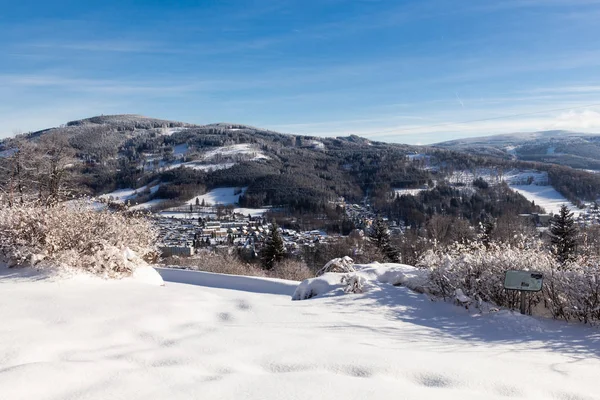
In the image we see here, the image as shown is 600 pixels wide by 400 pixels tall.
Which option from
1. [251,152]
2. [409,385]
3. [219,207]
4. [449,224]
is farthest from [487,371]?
[251,152]

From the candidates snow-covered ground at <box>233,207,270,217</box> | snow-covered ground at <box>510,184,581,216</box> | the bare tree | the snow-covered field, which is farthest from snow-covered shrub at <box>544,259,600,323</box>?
the snow-covered field

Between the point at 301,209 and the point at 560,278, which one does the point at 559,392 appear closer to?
the point at 560,278

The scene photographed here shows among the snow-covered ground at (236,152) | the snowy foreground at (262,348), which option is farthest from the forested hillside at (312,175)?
the snowy foreground at (262,348)

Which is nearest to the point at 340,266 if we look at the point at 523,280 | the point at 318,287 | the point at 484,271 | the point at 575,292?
the point at 318,287

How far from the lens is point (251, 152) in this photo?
138750 millimetres

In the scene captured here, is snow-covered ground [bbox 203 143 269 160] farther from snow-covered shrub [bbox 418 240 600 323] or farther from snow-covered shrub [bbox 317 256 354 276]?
snow-covered shrub [bbox 418 240 600 323]

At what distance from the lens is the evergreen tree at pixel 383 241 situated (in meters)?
22.8

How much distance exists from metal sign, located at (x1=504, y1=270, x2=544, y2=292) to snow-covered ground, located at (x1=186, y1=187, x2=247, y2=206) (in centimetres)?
8465

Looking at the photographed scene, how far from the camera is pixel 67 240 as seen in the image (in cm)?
656

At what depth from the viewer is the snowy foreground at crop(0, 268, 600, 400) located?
99.0 inches

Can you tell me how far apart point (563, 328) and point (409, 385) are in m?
4.12

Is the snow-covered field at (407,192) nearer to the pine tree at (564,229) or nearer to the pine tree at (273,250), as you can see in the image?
the pine tree at (564,229)

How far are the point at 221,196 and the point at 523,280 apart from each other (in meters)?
92.5

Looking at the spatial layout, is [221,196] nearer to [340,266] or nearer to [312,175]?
[312,175]
